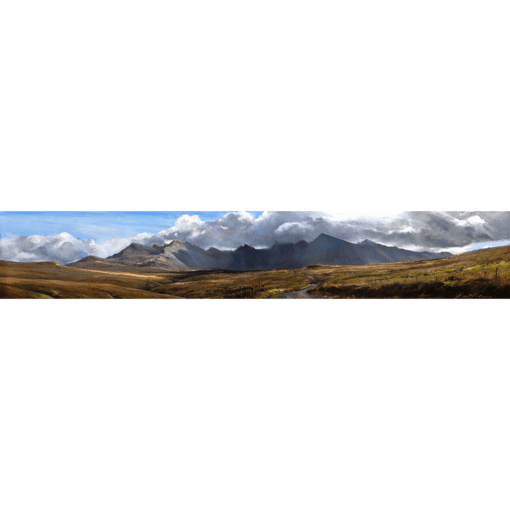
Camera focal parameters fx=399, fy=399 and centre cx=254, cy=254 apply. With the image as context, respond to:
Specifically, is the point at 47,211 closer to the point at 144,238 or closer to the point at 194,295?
the point at 144,238

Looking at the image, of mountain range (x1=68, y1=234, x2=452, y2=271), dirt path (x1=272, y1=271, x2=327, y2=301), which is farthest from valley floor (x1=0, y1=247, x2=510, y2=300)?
mountain range (x1=68, y1=234, x2=452, y2=271)

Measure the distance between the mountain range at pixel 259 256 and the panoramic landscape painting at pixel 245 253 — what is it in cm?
2

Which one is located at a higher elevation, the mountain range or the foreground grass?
the mountain range

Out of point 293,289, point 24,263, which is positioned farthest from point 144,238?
point 293,289

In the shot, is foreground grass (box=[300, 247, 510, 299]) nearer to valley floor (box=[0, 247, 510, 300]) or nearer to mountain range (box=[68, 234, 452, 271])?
valley floor (box=[0, 247, 510, 300])

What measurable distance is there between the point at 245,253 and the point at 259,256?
1.14 ft

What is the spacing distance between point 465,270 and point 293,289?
393cm

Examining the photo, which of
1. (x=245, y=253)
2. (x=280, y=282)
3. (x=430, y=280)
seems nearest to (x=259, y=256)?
(x=245, y=253)

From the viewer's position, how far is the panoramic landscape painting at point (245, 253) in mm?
9195

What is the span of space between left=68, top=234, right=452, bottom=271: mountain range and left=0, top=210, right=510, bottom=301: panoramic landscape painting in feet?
0.08

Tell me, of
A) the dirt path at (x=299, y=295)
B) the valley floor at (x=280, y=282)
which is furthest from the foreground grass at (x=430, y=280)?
the dirt path at (x=299, y=295)

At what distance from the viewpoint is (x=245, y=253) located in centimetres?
964

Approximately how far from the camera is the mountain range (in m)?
9.43

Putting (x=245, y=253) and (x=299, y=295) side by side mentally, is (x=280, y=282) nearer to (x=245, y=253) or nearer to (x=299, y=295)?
(x=299, y=295)
